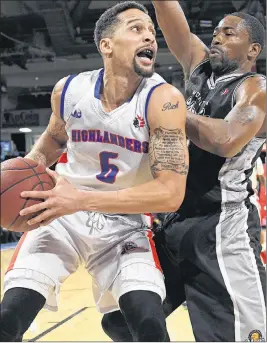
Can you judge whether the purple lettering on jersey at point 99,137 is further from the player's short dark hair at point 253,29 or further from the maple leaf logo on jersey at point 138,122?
the player's short dark hair at point 253,29

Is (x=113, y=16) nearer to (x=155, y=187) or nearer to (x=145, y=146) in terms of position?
(x=145, y=146)

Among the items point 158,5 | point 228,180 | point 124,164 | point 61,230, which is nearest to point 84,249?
point 61,230

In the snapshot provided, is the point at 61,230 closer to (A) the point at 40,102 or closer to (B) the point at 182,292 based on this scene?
(B) the point at 182,292

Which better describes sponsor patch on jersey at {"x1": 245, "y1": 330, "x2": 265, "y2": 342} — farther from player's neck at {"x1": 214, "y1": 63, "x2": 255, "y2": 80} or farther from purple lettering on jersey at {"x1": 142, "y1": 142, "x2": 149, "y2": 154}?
player's neck at {"x1": 214, "y1": 63, "x2": 255, "y2": 80}

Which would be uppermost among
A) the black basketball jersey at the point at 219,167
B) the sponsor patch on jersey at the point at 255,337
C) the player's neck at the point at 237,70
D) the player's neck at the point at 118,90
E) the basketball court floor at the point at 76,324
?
the player's neck at the point at 237,70

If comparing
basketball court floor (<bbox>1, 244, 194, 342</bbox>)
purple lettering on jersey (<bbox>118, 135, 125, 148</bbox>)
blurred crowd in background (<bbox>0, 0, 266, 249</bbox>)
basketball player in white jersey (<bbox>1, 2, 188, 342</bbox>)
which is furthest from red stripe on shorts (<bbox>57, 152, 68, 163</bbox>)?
blurred crowd in background (<bbox>0, 0, 266, 249</bbox>)

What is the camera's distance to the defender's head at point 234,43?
2770 millimetres

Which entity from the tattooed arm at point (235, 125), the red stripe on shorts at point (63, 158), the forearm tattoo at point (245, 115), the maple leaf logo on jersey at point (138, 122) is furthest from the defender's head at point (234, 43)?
the red stripe on shorts at point (63, 158)

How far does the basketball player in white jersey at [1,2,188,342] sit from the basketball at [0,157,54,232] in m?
0.06

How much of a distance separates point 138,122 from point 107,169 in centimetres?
25

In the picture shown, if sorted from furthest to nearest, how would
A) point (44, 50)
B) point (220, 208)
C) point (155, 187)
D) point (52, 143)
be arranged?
point (44, 50)
point (52, 143)
point (220, 208)
point (155, 187)

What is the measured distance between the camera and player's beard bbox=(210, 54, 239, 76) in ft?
9.06

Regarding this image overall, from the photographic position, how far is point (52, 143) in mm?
2748

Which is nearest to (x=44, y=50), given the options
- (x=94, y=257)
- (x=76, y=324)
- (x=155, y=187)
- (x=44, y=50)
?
(x=44, y=50)
